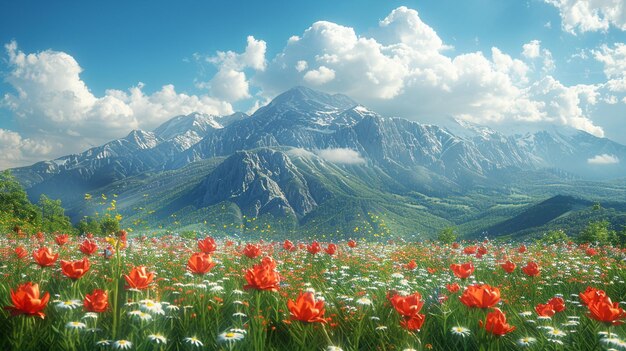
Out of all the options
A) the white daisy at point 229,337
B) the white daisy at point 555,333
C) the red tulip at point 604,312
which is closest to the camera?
the white daisy at point 229,337

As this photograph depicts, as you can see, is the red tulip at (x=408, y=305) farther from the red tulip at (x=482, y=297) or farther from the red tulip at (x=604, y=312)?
the red tulip at (x=604, y=312)

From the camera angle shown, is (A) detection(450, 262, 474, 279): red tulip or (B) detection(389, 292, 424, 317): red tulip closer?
(B) detection(389, 292, 424, 317): red tulip

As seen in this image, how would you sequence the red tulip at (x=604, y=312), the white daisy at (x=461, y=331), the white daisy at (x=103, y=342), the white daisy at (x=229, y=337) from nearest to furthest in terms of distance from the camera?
the white daisy at (x=103, y=342)
the white daisy at (x=229, y=337)
the red tulip at (x=604, y=312)
the white daisy at (x=461, y=331)

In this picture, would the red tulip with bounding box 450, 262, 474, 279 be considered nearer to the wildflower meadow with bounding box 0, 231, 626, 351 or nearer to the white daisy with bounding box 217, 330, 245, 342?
the wildflower meadow with bounding box 0, 231, 626, 351

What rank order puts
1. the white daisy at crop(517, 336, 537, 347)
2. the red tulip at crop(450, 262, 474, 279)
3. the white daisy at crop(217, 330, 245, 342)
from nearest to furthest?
1. the white daisy at crop(217, 330, 245, 342)
2. the white daisy at crop(517, 336, 537, 347)
3. the red tulip at crop(450, 262, 474, 279)

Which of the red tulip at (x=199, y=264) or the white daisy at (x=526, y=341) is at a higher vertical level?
the red tulip at (x=199, y=264)

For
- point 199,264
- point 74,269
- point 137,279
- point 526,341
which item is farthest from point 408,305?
point 74,269

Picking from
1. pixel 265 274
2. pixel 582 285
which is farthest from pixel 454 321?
pixel 582 285

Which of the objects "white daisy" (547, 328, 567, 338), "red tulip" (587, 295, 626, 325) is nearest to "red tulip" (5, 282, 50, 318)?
"white daisy" (547, 328, 567, 338)

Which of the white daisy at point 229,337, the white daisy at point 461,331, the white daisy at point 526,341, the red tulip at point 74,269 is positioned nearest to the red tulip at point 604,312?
the white daisy at point 526,341

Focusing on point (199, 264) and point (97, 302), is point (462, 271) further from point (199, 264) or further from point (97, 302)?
point (97, 302)

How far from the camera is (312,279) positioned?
8422 millimetres

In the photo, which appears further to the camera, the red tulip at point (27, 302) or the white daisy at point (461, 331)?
the white daisy at point (461, 331)

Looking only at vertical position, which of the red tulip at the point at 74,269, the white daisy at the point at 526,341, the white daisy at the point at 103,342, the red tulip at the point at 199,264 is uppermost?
the red tulip at the point at 74,269
